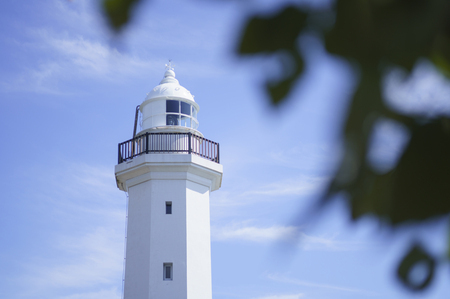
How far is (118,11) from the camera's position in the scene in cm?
82

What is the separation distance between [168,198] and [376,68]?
17938 millimetres

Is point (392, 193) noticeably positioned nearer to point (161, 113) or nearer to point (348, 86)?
point (348, 86)

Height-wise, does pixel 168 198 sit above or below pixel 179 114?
below

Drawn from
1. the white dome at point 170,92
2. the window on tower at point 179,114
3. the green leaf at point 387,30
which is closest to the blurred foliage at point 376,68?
the green leaf at point 387,30

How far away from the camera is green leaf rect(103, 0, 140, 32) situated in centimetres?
Result: 79

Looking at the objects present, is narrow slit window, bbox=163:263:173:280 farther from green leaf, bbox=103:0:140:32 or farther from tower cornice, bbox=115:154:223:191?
green leaf, bbox=103:0:140:32

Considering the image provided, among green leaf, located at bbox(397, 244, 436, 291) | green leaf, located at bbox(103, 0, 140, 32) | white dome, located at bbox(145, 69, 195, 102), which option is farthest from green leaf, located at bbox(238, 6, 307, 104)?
white dome, located at bbox(145, 69, 195, 102)

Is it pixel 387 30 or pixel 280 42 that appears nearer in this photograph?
pixel 387 30

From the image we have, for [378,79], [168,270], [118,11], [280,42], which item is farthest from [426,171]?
[168,270]

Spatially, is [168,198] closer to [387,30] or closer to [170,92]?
[170,92]

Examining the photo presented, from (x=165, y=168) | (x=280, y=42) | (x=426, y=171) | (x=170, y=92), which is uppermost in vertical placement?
(x=170, y=92)

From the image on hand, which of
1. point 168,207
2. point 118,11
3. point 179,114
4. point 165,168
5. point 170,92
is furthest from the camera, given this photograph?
point 170,92

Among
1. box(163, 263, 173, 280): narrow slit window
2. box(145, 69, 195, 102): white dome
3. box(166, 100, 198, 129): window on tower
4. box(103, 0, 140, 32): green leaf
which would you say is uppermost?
box(145, 69, 195, 102): white dome

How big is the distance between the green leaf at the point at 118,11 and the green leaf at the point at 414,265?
57cm
